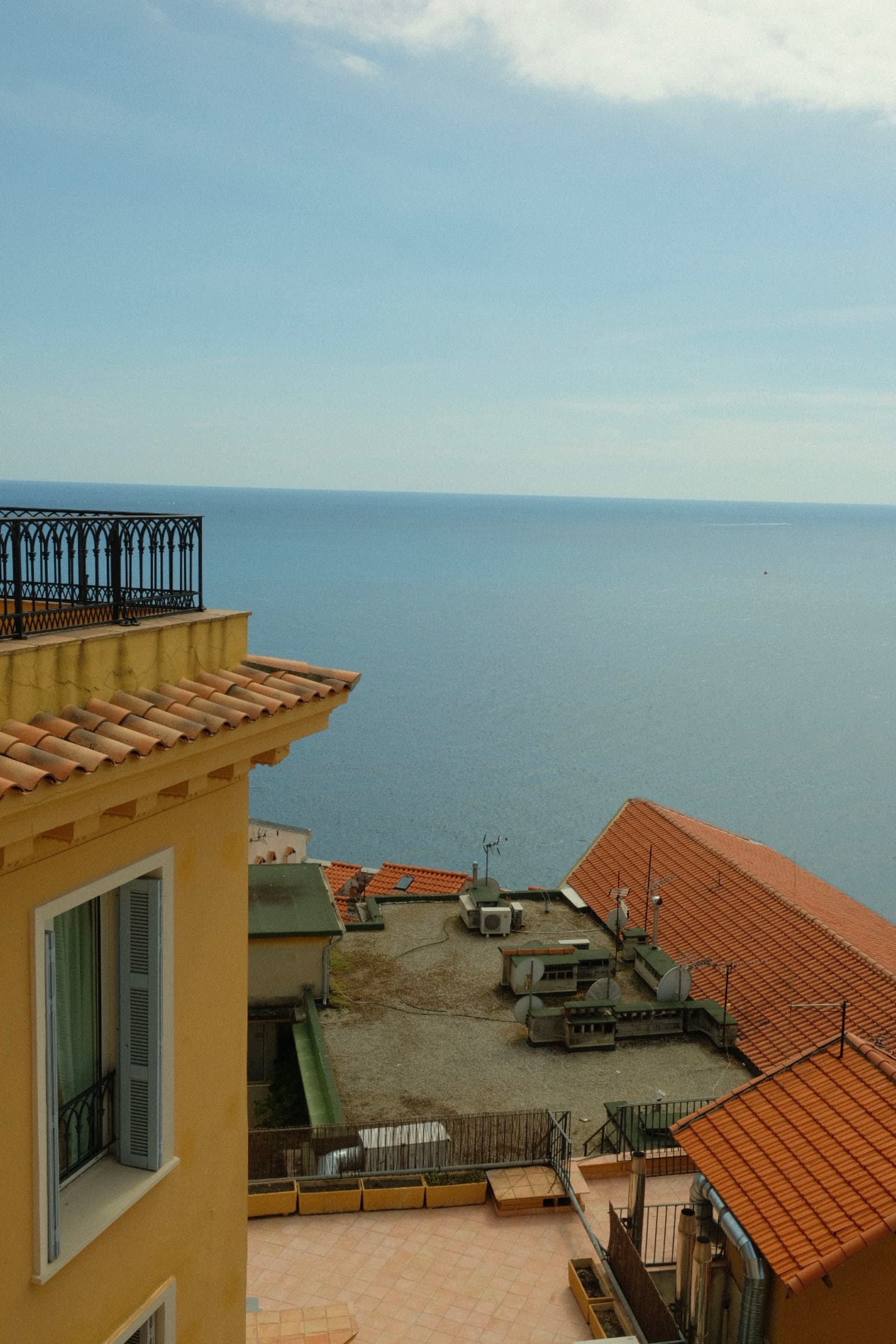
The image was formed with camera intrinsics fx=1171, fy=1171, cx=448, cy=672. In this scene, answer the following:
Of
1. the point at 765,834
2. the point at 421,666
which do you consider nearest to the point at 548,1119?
the point at 765,834

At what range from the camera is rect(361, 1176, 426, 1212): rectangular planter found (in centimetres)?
1619

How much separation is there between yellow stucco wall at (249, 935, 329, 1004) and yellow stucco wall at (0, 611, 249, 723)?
15.4 metres

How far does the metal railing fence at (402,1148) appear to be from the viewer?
16.9 meters

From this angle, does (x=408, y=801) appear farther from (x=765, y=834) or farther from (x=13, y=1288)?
(x=13, y=1288)

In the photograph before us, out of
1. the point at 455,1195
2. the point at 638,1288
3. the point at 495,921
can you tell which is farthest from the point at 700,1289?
the point at 495,921

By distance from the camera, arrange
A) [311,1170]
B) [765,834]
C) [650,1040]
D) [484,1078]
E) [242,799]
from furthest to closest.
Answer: [765,834]
[650,1040]
[484,1078]
[311,1170]
[242,799]

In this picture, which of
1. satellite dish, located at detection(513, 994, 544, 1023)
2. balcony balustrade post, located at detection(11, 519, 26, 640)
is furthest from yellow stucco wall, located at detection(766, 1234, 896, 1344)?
satellite dish, located at detection(513, 994, 544, 1023)

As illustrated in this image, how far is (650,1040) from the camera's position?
22625 millimetres

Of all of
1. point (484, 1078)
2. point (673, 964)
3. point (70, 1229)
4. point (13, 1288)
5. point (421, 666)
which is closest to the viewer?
point (13, 1288)

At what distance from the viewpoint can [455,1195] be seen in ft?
53.7

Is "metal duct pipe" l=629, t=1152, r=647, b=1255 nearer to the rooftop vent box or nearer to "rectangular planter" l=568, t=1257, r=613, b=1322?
"rectangular planter" l=568, t=1257, r=613, b=1322

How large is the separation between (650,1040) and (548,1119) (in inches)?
230

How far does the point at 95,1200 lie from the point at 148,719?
269cm

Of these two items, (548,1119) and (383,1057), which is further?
(383,1057)
